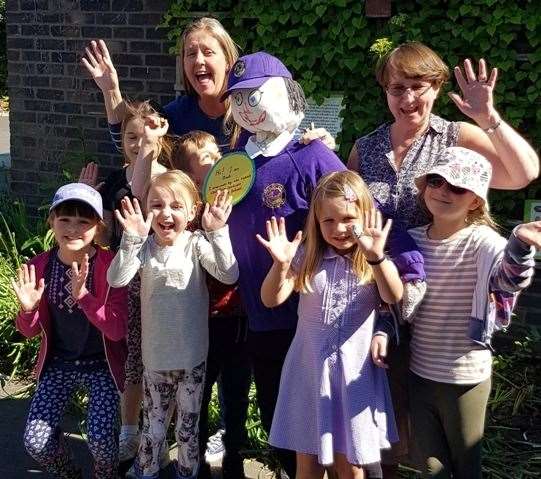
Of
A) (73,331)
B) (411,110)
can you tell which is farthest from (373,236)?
(73,331)

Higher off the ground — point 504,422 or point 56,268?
point 56,268

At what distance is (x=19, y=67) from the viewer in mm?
6543

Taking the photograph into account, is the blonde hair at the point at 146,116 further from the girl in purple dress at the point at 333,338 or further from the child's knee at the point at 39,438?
the child's knee at the point at 39,438

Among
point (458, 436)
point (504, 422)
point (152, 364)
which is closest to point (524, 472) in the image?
point (504, 422)

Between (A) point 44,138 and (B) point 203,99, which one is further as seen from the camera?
(A) point 44,138

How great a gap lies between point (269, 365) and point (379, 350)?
52 cm

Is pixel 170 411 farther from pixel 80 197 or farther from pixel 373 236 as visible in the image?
pixel 373 236

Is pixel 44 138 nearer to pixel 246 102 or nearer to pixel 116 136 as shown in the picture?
pixel 116 136

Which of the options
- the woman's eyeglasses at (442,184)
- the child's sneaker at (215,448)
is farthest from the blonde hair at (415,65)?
the child's sneaker at (215,448)

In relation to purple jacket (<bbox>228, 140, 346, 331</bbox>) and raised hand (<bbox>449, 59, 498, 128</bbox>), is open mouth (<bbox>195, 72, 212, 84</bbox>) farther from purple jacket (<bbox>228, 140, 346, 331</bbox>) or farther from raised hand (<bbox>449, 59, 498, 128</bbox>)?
raised hand (<bbox>449, 59, 498, 128</bbox>)

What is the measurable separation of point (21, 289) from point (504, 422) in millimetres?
2500

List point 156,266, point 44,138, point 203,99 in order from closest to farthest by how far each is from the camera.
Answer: point 156,266, point 203,99, point 44,138

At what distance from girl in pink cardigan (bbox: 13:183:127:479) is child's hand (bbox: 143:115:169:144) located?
33 centimetres

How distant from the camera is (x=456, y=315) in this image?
284 centimetres
